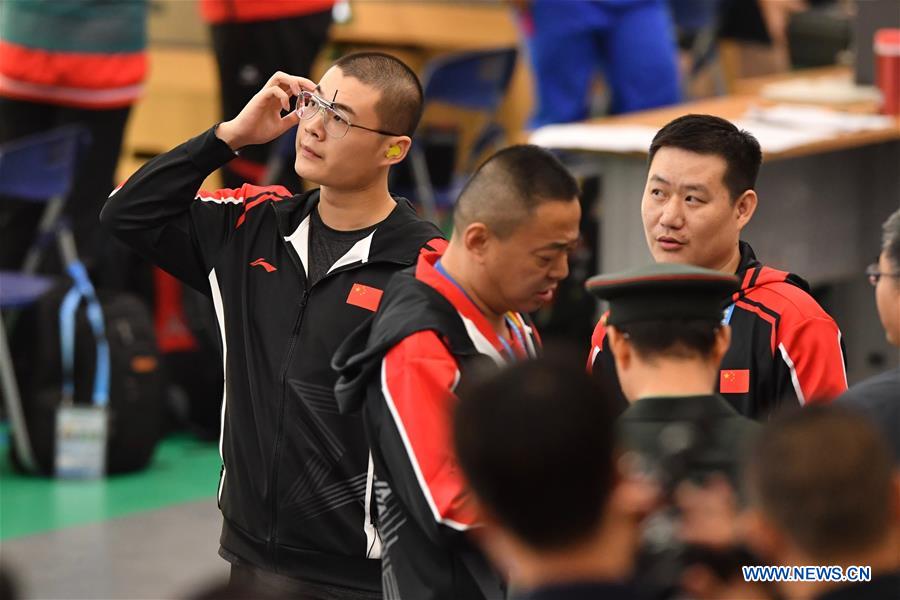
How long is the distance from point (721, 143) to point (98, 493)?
10.8 ft

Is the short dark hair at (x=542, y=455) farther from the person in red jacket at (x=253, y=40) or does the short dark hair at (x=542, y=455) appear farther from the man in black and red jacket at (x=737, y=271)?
the person in red jacket at (x=253, y=40)

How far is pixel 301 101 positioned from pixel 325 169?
0.53ft

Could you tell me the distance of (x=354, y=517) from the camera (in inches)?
112

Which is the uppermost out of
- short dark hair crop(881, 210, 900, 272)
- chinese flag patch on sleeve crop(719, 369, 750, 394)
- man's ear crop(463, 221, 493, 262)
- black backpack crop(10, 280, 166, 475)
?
man's ear crop(463, 221, 493, 262)

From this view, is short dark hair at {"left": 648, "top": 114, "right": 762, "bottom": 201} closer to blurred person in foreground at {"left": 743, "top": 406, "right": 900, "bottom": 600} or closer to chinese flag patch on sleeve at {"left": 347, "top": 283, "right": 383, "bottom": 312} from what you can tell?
chinese flag patch on sleeve at {"left": 347, "top": 283, "right": 383, "bottom": 312}

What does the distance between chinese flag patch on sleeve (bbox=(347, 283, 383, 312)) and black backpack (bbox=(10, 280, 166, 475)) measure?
2.90 metres

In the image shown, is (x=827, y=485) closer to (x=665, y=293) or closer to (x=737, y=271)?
(x=665, y=293)

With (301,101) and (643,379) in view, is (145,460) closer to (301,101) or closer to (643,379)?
(301,101)

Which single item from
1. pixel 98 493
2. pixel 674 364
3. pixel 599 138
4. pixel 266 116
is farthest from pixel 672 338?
pixel 98 493

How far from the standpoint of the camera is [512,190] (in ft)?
7.95

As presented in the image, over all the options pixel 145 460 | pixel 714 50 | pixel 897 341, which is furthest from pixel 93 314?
pixel 714 50

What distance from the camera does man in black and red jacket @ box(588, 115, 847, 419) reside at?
2662mm

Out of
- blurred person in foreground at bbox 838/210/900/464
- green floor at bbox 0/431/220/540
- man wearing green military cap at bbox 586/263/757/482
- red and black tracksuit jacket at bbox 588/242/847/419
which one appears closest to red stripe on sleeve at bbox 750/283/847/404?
red and black tracksuit jacket at bbox 588/242/847/419

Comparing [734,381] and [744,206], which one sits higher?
[744,206]
